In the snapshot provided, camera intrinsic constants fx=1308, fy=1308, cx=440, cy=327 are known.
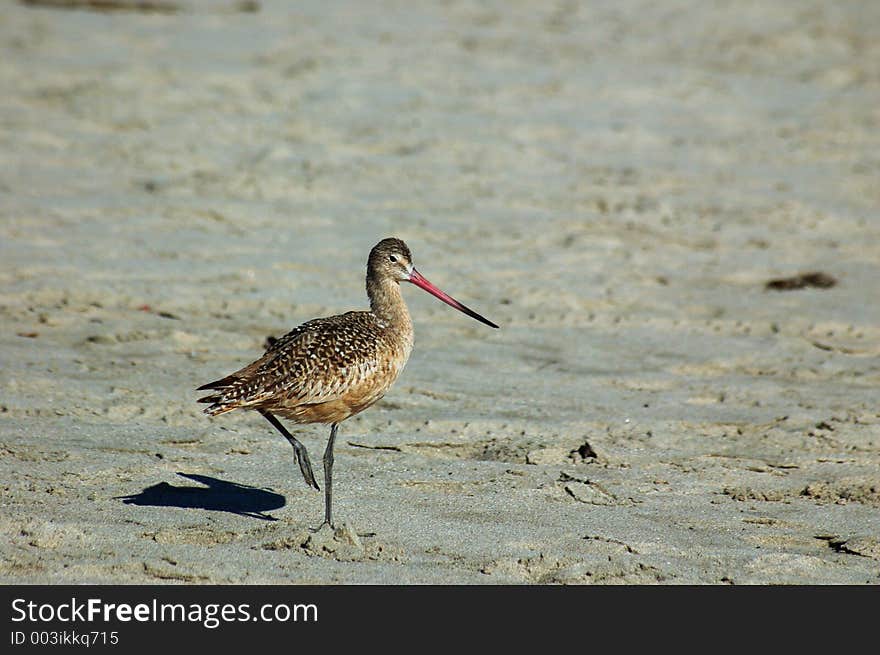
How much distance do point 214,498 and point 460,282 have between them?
9.39 feet

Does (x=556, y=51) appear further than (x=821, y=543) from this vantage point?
Yes

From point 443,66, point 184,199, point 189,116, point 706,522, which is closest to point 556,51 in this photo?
point 443,66

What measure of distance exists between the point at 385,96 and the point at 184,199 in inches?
93.7

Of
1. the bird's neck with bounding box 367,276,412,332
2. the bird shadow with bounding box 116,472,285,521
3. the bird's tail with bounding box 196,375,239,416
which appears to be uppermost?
the bird's neck with bounding box 367,276,412,332

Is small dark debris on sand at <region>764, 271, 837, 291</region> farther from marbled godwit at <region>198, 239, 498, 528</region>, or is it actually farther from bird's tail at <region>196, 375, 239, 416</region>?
bird's tail at <region>196, 375, 239, 416</region>

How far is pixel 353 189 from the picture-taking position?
855 cm

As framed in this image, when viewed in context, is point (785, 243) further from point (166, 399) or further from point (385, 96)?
point (166, 399)

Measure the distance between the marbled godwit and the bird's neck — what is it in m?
0.10

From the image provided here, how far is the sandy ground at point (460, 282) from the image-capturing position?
187 inches

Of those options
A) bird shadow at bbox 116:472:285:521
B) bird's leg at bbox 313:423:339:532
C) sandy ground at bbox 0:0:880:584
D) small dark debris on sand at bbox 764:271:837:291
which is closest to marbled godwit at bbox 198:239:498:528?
bird's leg at bbox 313:423:339:532

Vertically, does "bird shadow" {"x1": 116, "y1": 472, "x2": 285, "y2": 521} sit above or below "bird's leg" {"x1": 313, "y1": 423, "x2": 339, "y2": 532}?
below

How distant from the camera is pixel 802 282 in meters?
7.62

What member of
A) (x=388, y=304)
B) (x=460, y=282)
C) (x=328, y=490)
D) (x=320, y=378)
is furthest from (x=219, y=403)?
(x=460, y=282)

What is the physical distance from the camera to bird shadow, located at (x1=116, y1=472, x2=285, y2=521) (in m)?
4.84
